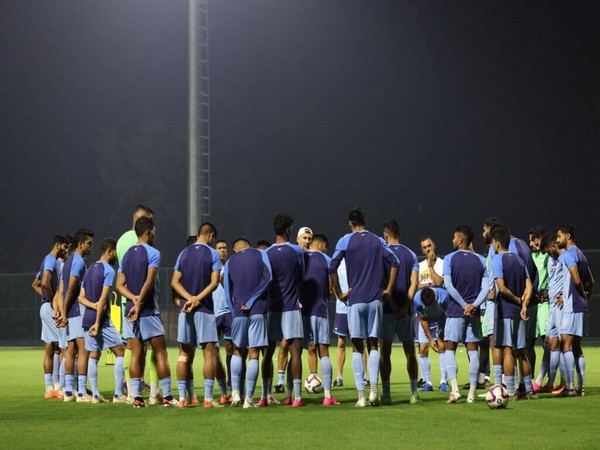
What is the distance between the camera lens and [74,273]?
13.2 metres

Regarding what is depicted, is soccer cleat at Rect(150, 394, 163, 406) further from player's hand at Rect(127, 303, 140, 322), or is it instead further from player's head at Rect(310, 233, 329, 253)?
player's head at Rect(310, 233, 329, 253)

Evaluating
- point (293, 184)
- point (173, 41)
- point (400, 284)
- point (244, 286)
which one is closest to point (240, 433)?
point (244, 286)

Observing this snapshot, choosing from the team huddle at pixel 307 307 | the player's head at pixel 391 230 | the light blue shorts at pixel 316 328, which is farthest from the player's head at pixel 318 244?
the player's head at pixel 391 230

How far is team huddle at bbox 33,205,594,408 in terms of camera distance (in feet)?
38.5

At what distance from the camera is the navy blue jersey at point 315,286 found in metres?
12.8

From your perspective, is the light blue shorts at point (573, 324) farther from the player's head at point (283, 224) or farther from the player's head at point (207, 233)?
the player's head at point (207, 233)

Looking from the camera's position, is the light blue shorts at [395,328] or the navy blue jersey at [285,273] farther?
the light blue shorts at [395,328]

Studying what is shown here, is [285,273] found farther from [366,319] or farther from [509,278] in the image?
[509,278]

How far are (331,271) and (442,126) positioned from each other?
110ft

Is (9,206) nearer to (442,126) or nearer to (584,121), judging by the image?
(442,126)

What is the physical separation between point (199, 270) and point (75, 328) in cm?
231

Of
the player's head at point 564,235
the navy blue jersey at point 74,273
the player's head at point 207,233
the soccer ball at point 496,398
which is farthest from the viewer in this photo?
the navy blue jersey at point 74,273

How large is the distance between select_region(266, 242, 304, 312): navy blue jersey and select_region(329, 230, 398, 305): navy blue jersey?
41 centimetres

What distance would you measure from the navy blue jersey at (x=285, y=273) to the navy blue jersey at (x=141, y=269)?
1284mm
